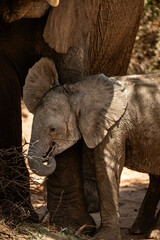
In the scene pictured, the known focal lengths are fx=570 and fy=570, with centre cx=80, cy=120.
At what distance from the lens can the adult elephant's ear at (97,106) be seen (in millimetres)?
3580

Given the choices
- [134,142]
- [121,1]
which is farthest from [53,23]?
[121,1]

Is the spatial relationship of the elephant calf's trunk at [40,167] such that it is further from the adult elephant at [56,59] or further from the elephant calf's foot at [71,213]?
the elephant calf's foot at [71,213]

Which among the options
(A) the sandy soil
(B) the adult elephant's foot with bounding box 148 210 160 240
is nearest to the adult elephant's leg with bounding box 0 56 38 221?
(A) the sandy soil

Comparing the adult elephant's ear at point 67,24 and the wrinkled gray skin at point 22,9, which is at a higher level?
the wrinkled gray skin at point 22,9

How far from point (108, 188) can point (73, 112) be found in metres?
0.53

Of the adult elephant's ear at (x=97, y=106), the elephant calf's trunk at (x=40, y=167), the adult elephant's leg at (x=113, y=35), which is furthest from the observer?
the adult elephant's leg at (x=113, y=35)

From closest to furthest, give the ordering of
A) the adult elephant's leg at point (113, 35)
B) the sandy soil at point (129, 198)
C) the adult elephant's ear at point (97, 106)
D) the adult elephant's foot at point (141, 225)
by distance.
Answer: the adult elephant's ear at point (97, 106), the adult elephant's foot at point (141, 225), the sandy soil at point (129, 198), the adult elephant's leg at point (113, 35)

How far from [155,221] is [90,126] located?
35.0 inches

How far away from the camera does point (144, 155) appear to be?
12.2ft

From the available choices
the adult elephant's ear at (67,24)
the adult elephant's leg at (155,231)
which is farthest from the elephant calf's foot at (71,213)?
the adult elephant's ear at (67,24)

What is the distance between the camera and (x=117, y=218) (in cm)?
366

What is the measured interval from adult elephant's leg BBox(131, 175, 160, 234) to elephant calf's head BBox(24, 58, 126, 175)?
Answer: 2.78 ft

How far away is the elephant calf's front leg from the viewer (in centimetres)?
362

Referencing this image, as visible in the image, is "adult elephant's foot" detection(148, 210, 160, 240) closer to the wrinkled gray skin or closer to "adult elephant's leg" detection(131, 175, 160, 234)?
"adult elephant's leg" detection(131, 175, 160, 234)
